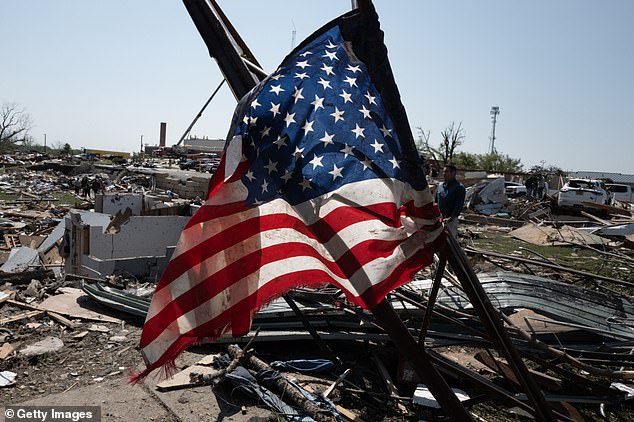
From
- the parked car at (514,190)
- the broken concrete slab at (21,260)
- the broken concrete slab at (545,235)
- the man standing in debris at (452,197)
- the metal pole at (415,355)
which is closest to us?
the metal pole at (415,355)

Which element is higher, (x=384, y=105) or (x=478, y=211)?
(x=384, y=105)

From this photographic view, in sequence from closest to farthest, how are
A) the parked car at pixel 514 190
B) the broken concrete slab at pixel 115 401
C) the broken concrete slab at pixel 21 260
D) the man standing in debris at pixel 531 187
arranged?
the broken concrete slab at pixel 115 401 → the broken concrete slab at pixel 21 260 → the man standing in debris at pixel 531 187 → the parked car at pixel 514 190

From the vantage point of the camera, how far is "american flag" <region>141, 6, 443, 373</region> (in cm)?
240

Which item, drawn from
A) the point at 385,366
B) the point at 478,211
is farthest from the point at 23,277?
the point at 478,211

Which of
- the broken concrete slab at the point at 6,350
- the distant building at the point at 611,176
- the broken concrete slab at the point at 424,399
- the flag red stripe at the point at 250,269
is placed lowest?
the broken concrete slab at the point at 6,350

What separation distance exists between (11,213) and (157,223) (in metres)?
13.1

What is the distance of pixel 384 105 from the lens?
2504mm

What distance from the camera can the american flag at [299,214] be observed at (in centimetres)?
240

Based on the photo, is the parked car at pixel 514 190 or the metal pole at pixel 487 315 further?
the parked car at pixel 514 190

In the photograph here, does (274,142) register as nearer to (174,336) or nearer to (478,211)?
(174,336)

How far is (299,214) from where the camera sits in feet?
8.07

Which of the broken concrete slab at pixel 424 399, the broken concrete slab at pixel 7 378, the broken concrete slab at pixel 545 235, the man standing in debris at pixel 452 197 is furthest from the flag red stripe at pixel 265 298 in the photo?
the broken concrete slab at pixel 545 235

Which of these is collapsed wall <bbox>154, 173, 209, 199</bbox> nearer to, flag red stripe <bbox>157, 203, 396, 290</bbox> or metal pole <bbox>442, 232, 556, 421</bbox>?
flag red stripe <bbox>157, 203, 396, 290</bbox>

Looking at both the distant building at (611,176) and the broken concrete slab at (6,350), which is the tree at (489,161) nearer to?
the distant building at (611,176)
